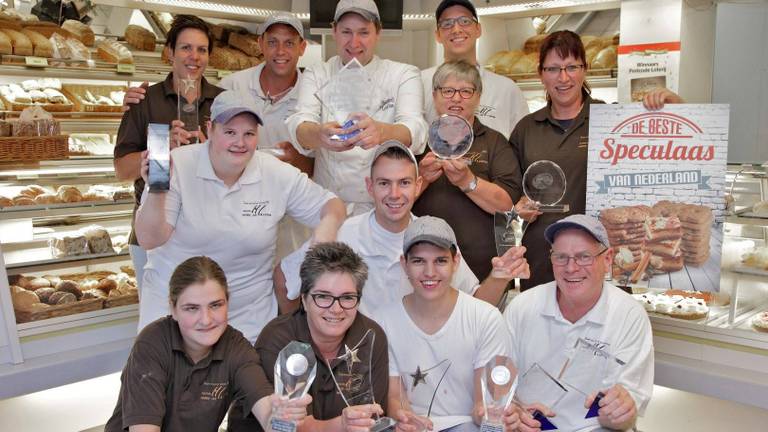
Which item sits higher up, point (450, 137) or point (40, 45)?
point (40, 45)

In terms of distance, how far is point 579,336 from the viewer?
2.82 meters

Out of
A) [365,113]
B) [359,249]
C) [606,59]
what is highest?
[606,59]

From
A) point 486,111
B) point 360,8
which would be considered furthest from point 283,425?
point 486,111

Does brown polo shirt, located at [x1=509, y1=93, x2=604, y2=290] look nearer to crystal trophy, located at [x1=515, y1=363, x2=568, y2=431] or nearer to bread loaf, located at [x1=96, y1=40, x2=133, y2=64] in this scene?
crystal trophy, located at [x1=515, y1=363, x2=568, y2=431]

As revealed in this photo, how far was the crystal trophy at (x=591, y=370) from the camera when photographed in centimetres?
259

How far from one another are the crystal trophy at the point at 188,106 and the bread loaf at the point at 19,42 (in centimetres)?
152

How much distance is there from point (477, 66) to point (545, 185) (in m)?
0.93

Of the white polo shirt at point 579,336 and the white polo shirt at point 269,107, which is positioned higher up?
the white polo shirt at point 269,107

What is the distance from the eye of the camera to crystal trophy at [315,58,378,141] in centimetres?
347

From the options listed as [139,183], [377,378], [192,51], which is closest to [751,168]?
[377,378]

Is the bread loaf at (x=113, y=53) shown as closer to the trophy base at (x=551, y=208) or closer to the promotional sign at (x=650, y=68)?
the trophy base at (x=551, y=208)

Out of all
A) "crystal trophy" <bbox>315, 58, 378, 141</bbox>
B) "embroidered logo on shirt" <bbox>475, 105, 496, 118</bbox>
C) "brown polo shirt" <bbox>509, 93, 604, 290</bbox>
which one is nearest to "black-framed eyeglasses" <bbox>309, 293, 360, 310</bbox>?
"crystal trophy" <bbox>315, 58, 378, 141</bbox>

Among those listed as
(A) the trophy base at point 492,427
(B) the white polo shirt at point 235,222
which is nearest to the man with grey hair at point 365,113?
(B) the white polo shirt at point 235,222

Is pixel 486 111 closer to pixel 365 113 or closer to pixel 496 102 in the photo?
pixel 496 102
